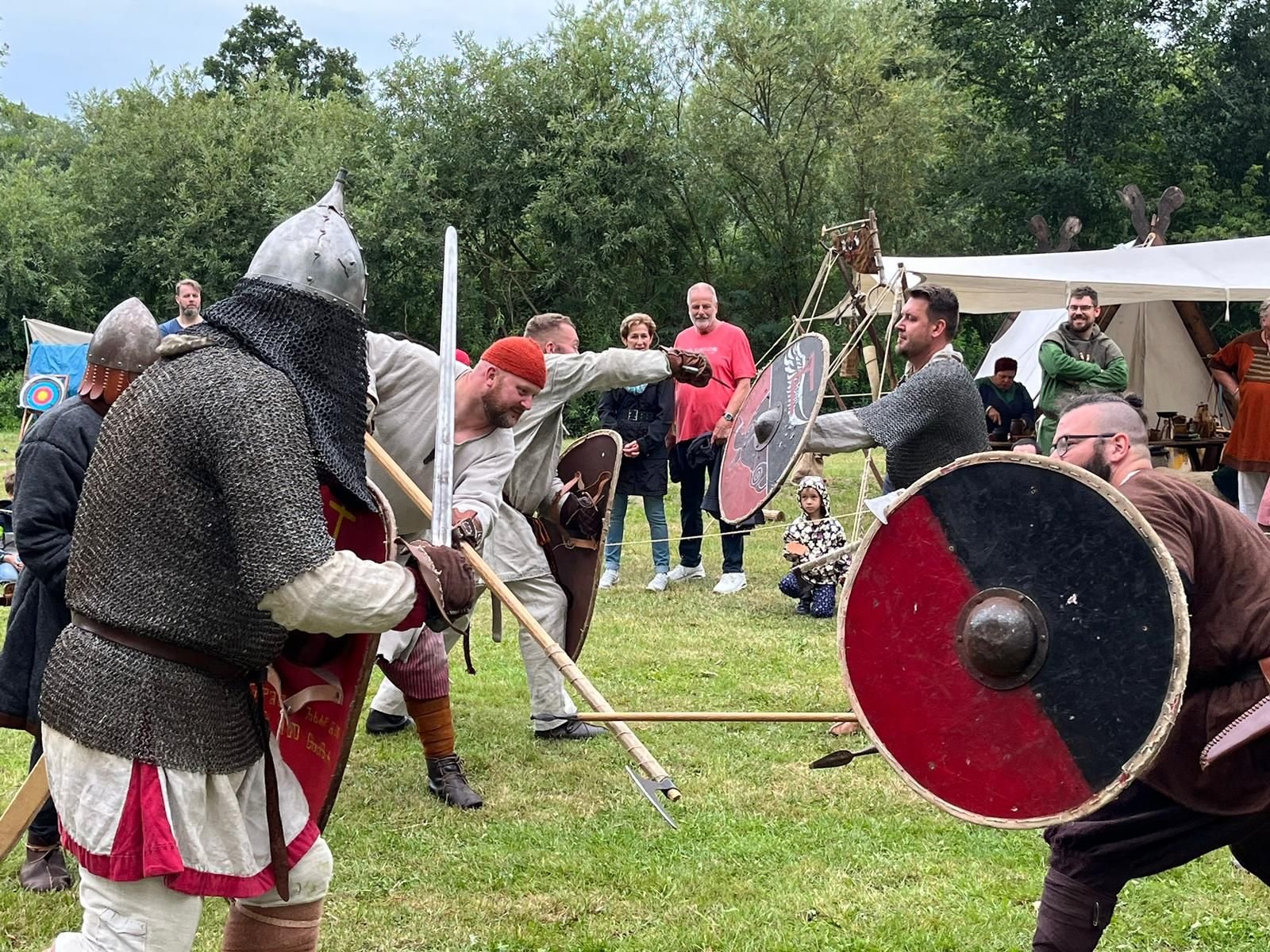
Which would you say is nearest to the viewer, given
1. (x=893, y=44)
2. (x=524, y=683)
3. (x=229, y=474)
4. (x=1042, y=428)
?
(x=229, y=474)

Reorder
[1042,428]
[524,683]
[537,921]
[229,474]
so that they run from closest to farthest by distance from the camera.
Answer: [229,474] < [537,921] < [524,683] < [1042,428]

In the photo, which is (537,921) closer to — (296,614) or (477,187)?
(296,614)

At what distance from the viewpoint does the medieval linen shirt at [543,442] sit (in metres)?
4.34

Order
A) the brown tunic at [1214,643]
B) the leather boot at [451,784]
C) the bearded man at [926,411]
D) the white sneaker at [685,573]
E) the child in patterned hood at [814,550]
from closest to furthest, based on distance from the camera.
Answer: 1. the brown tunic at [1214,643]
2. the leather boot at [451,784]
3. the bearded man at [926,411]
4. the child in patterned hood at [814,550]
5. the white sneaker at [685,573]

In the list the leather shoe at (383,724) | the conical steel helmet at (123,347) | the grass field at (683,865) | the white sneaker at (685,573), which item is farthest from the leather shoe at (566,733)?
the white sneaker at (685,573)

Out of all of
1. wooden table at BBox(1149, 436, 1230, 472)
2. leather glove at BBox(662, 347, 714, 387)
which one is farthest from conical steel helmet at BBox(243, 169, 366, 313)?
wooden table at BBox(1149, 436, 1230, 472)

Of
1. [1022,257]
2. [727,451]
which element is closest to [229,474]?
[727,451]

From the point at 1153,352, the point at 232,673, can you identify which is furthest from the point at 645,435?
the point at 1153,352

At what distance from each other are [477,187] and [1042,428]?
13347 mm

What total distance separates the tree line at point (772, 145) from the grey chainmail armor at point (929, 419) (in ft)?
48.1

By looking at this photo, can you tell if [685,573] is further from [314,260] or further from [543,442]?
[314,260]

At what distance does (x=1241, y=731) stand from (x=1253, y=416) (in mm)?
6051

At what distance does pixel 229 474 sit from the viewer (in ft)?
5.85

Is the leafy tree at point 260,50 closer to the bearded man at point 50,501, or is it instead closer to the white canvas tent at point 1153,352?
the white canvas tent at point 1153,352
